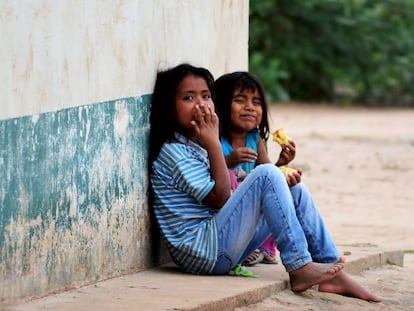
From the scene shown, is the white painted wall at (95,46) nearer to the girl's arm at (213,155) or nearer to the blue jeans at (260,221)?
the girl's arm at (213,155)

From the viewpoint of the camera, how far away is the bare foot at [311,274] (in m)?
4.73

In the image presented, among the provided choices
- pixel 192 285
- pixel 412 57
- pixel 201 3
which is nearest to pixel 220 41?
pixel 201 3

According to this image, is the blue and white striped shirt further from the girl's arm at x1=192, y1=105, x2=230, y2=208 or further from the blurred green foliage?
the blurred green foliage

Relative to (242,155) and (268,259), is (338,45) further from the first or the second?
(242,155)

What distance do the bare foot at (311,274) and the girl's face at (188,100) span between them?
81 centimetres

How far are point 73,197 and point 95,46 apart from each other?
618 millimetres

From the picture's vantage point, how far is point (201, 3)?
550 centimetres

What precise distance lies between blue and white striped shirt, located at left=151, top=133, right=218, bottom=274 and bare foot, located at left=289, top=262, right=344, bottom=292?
363 millimetres

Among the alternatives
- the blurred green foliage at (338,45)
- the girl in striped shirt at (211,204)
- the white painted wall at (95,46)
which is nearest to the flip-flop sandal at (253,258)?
the girl in striped shirt at (211,204)

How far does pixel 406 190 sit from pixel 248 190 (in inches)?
213

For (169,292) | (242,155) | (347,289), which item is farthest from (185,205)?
(347,289)

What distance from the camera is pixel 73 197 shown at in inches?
172

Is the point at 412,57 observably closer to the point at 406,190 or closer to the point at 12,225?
the point at 406,190

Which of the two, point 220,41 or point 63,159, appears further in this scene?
point 220,41
